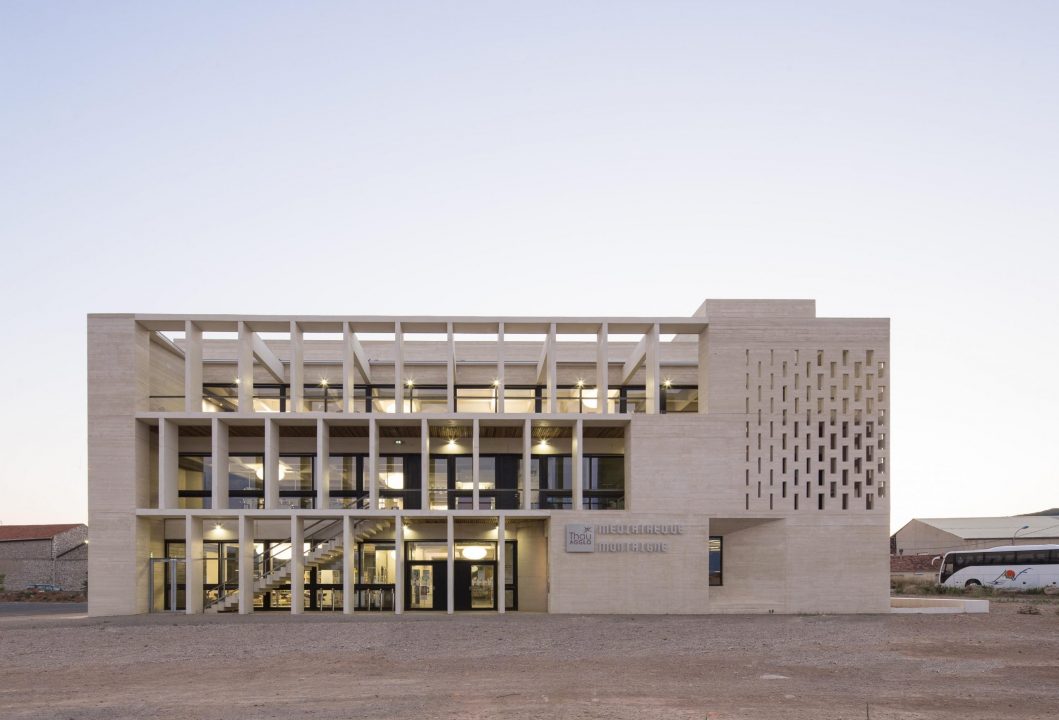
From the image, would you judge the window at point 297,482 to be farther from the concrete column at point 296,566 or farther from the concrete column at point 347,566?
the concrete column at point 347,566

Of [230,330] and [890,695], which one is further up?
[230,330]

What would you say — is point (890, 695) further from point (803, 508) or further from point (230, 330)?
point (230, 330)

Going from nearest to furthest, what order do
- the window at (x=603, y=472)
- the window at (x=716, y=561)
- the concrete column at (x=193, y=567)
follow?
the concrete column at (x=193, y=567) → the window at (x=716, y=561) → the window at (x=603, y=472)

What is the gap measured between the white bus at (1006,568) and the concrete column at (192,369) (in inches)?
1457

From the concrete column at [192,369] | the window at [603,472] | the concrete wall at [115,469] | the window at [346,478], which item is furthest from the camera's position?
the window at [603,472]

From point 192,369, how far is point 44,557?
109ft

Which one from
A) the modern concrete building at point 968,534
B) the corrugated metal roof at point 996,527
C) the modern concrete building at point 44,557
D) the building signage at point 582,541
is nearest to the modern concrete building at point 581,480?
the building signage at point 582,541

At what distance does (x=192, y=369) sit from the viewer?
30156 millimetres

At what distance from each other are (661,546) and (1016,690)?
13.9 metres

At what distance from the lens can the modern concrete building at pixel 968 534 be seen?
66.6m

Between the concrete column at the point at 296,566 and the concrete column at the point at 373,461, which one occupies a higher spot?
the concrete column at the point at 373,461

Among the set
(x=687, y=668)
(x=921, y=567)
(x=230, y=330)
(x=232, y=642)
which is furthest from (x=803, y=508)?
(x=921, y=567)

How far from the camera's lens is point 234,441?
3312 centimetres

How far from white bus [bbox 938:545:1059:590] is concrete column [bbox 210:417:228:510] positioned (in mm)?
35365
